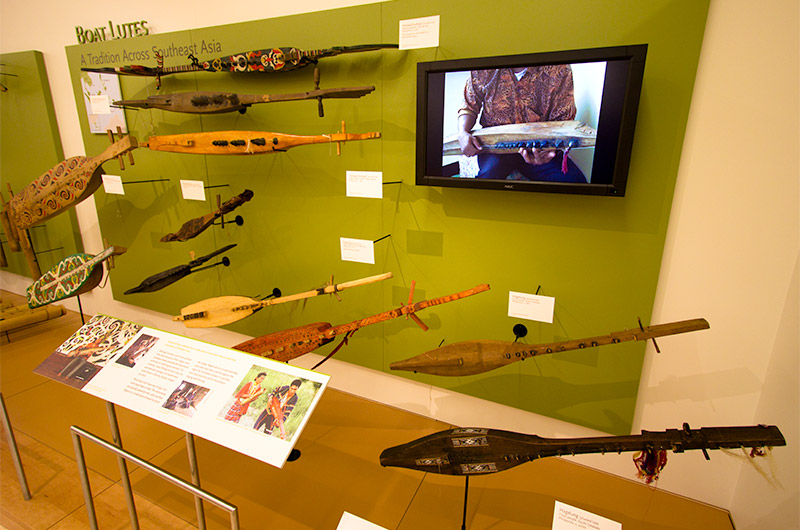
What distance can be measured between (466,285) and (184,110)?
1.82 meters

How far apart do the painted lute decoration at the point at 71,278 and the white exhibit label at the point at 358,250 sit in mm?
1393

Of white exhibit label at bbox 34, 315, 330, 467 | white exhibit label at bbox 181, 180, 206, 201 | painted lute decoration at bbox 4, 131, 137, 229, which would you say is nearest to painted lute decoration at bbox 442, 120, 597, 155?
white exhibit label at bbox 34, 315, 330, 467

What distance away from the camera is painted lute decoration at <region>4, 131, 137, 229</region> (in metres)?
2.55

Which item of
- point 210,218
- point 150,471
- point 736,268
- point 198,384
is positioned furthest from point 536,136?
point 150,471

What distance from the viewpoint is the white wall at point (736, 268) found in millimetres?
1407

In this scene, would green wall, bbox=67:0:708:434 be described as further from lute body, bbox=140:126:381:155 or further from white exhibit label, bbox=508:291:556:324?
lute body, bbox=140:126:381:155

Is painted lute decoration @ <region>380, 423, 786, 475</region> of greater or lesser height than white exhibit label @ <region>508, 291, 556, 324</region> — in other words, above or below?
below

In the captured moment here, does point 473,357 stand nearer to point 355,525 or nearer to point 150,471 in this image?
point 355,525

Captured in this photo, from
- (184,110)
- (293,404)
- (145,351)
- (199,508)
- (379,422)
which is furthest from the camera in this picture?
(379,422)

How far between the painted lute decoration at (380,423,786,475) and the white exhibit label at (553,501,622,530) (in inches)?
7.8

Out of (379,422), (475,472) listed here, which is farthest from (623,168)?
(379,422)

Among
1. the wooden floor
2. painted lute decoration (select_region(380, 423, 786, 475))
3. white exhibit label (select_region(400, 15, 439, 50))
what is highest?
white exhibit label (select_region(400, 15, 439, 50))

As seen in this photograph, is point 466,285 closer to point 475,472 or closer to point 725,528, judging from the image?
point 475,472

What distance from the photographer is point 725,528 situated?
69.1 inches
